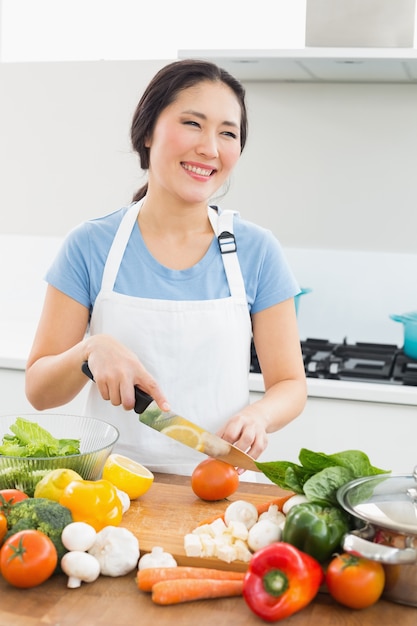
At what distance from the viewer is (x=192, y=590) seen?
1207mm

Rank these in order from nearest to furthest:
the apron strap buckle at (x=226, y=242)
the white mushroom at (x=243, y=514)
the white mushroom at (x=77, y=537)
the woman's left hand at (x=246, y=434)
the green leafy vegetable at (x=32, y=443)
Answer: the white mushroom at (x=77, y=537) → the white mushroom at (x=243, y=514) → the green leafy vegetable at (x=32, y=443) → the woman's left hand at (x=246, y=434) → the apron strap buckle at (x=226, y=242)

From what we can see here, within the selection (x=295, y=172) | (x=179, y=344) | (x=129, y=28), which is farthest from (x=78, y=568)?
(x=129, y=28)

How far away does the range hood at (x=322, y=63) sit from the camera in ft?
8.52

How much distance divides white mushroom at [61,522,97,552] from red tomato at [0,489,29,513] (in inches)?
4.8

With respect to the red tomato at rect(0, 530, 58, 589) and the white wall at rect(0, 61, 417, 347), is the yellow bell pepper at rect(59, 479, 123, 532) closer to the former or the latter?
the red tomato at rect(0, 530, 58, 589)

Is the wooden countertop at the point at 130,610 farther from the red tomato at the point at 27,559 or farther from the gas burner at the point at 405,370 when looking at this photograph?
the gas burner at the point at 405,370

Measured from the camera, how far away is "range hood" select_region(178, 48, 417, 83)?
2596 millimetres

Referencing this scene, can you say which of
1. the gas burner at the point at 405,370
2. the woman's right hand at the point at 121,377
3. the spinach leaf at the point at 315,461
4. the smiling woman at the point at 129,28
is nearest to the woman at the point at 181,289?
the woman's right hand at the point at 121,377

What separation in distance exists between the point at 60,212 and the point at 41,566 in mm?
2298

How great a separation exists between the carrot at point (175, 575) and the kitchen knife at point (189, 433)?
28cm

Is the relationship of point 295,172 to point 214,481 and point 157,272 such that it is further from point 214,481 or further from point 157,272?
point 214,481

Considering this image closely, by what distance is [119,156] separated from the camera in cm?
327

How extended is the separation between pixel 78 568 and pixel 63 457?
27cm

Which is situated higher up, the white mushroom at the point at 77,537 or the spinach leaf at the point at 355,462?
the spinach leaf at the point at 355,462
